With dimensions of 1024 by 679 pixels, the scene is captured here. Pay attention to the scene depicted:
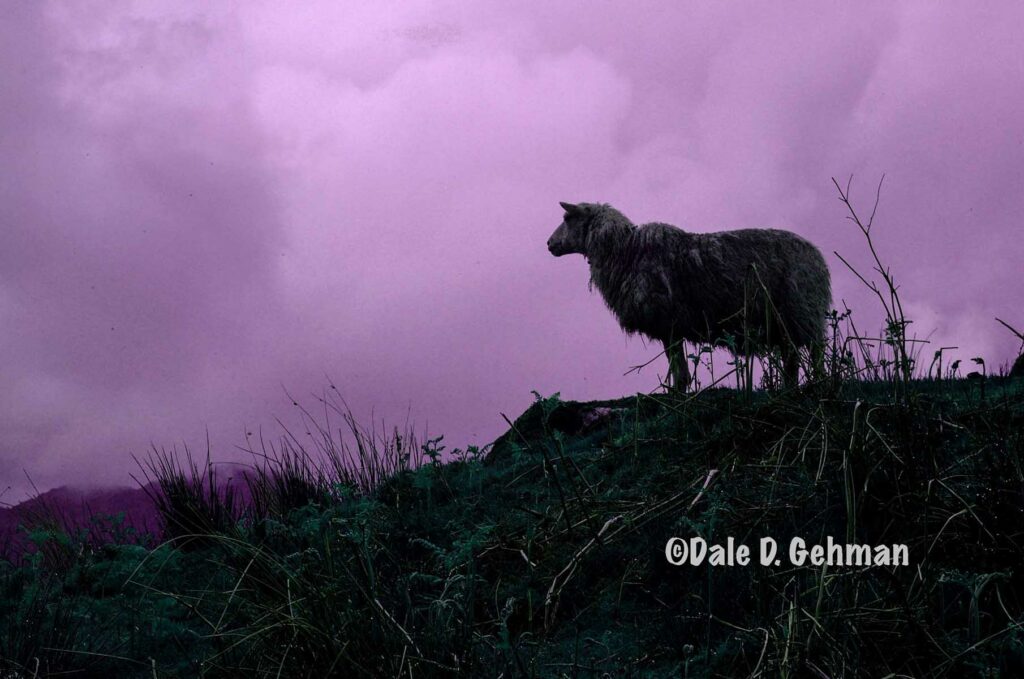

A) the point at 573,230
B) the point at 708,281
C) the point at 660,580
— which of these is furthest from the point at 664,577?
the point at 573,230

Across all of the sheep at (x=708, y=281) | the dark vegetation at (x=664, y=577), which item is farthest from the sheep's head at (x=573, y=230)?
the dark vegetation at (x=664, y=577)

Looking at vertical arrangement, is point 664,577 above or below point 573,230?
below

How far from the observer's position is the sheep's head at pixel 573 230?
9.75 metres

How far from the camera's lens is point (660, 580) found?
2613mm

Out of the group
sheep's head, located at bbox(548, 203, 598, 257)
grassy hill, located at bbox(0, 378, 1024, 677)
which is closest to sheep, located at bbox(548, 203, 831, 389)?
sheep's head, located at bbox(548, 203, 598, 257)

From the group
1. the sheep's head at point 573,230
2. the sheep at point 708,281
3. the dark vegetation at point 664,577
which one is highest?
the sheep's head at point 573,230

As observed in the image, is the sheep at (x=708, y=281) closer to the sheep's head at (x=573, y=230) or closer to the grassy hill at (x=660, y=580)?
the sheep's head at (x=573, y=230)

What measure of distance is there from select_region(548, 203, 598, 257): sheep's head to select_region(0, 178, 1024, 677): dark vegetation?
5.83 metres

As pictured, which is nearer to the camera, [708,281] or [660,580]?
[660,580]

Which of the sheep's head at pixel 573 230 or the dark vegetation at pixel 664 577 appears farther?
the sheep's head at pixel 573 230

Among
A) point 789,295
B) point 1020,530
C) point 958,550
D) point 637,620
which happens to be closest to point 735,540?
point 637,620

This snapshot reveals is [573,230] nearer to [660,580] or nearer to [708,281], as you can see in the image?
[708,281]

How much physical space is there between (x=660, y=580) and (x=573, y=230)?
751 cm

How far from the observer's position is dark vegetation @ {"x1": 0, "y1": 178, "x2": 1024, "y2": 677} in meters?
1.98
